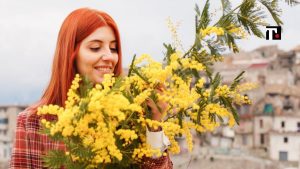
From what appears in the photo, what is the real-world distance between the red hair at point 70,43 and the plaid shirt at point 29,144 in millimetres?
44

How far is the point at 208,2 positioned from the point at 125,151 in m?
0.65

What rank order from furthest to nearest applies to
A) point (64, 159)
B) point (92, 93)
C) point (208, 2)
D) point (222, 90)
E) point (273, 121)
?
point (273, 121)
point (208, 2)
point (222, 90)
point (64, 159)
point (92, 93)

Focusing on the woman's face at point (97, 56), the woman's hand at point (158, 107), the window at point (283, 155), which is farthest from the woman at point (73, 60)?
the window at point (283, 155)

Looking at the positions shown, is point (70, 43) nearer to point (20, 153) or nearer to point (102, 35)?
point (102, 35)

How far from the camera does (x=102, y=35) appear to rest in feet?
7.00

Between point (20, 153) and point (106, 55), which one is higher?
point (106, 55)

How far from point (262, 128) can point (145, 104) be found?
1786 inches

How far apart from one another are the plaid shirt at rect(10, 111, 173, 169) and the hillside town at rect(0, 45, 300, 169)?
42.0 meters

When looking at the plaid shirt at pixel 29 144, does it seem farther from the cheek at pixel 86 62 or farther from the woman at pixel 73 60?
the cheek at pixel 86 62

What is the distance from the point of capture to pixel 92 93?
1690mm

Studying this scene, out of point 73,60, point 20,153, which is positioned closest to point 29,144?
point 20,153

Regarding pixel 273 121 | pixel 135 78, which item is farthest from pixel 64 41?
pixel 273 121

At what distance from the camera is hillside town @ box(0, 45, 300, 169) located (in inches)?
1796

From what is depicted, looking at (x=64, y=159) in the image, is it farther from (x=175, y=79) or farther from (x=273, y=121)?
(x=273, y=121)
